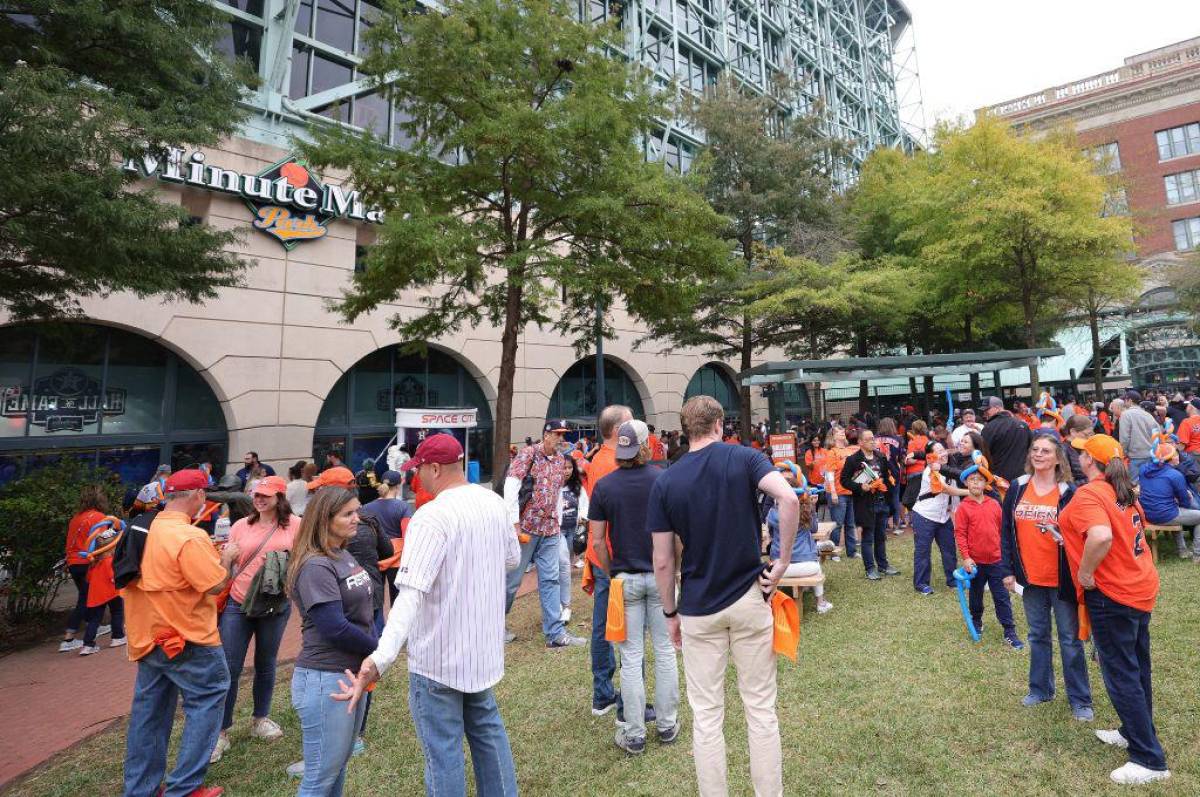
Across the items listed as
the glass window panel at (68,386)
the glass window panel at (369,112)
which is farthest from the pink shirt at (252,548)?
the glass window panel at (369,112)

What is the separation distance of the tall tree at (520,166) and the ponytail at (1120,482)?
275 inches

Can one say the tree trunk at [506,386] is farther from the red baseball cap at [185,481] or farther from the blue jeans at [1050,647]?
the blue jeans at [1050,647]

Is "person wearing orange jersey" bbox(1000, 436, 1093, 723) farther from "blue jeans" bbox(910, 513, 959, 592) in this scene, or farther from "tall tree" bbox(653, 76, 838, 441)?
"tall tree" bbox(653, 76, 838, 441)

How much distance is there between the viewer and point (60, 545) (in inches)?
287

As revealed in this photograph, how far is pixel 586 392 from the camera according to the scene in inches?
886

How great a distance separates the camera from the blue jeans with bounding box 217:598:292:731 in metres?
3.92

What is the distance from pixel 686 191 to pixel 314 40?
13.2 meters

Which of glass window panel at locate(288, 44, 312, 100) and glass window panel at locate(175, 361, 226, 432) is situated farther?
glass window panel at locate(288, 44, 312, 100)

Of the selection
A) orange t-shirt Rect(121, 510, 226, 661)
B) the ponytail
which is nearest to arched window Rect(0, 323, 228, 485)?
orange t-shirt Rect(121, 510, 226, 661)

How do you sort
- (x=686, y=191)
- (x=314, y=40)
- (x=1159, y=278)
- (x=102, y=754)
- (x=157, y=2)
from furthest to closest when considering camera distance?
(x=1159, y=278)
(x=314, y=40)
(x=686, y=191)
(x=157, y=2)
(x=102, y=754)

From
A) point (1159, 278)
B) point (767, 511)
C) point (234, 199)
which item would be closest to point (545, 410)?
point (234, 199)

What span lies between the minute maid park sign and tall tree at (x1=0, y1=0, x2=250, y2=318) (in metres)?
5.99

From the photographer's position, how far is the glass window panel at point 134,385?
43.6ft

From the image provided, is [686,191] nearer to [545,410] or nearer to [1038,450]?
[1038,450]
